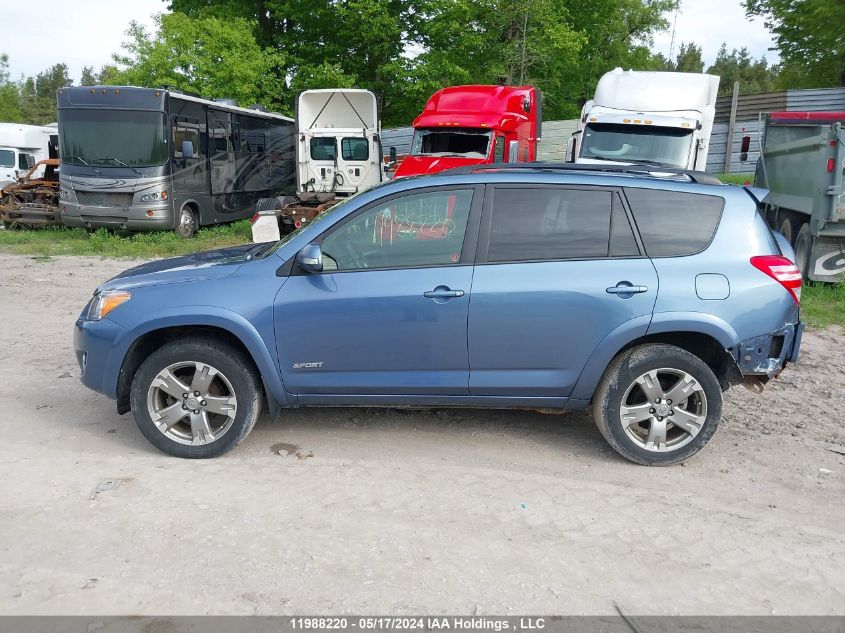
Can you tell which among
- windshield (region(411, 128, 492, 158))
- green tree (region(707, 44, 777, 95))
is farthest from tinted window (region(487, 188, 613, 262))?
green tree (region(707, 44, 777, 95))

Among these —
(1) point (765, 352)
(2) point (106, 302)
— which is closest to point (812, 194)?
(1) point (765, 352)

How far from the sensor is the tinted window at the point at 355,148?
17750mm

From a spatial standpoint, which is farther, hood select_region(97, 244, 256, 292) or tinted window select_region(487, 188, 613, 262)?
hood select_region(97, 244, 256, 292)

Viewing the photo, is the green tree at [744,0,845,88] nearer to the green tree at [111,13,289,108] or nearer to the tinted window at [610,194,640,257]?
the green tree at [111,13,289,108]

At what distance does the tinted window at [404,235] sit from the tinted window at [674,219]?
110cm

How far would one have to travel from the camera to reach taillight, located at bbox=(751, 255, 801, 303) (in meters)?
4.38

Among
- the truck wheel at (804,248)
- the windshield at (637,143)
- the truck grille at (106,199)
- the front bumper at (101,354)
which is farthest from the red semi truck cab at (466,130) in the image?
the front bumper at (101,354)

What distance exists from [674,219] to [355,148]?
14.2 m

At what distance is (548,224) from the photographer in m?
4.49

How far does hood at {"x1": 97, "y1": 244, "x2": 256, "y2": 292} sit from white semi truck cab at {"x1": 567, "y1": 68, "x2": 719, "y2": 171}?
8.55 meters

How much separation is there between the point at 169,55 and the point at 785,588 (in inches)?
961

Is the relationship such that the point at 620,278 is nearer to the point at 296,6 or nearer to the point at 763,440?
the point at 763,440

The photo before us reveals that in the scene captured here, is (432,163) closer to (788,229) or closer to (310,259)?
(788,229)

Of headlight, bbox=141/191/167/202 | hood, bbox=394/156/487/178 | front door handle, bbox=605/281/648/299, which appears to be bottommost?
headlight, bbox=141/191/167/202
